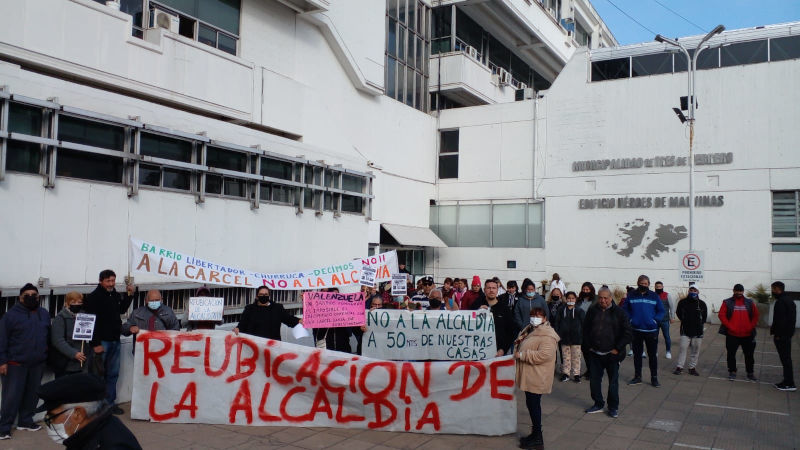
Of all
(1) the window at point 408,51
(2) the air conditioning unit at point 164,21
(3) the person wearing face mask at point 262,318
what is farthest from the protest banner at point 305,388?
(1) the window at point 408,51

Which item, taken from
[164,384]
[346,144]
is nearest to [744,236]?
[346,144]

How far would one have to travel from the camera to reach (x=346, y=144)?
A: 67.0 ft

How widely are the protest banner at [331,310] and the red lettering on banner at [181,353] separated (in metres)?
1.89

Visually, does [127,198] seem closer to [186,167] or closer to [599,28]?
[186,167]

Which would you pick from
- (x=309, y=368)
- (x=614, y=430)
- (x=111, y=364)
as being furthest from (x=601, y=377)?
(x=111, y=364)

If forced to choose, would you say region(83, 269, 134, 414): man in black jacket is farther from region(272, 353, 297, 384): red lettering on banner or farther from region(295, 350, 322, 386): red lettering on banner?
region(295, 350, 322, 386): red lettering on banner

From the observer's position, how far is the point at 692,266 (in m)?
16.4

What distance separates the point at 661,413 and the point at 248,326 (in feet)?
21.5

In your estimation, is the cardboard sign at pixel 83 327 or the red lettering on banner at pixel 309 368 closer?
the cardboard sign at pixel 83 327

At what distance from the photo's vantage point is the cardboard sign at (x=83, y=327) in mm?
7895

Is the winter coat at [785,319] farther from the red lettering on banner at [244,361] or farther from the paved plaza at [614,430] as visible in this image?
the red lettering on banner at [244,361]

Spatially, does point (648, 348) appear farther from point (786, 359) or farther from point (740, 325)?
point (786, 359)

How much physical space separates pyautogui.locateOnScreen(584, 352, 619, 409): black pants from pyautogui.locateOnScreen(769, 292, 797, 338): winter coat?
405 centimetres

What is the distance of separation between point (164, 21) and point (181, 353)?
8.43 meters
